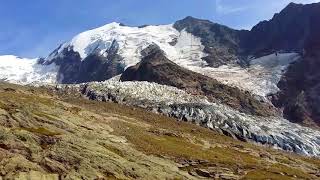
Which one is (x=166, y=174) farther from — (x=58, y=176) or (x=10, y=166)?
(x=10, y=166)

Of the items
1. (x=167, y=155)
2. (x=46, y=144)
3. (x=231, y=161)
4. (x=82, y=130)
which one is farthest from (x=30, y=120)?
(x=231, y=161)

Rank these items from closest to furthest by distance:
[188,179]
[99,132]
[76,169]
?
[76,169]
[188,179]
[99,132]

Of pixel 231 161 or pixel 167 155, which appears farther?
pixel 231 161

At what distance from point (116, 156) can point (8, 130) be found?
2708 centimetres

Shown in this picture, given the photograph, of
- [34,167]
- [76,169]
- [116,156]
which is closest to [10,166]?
[34,167]

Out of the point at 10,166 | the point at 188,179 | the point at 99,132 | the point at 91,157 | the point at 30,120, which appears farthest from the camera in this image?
the point at 99,132

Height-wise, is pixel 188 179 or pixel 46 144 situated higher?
pixel 46 144

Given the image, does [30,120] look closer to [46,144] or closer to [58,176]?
[46,144]

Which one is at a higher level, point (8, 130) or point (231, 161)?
point (8, 130)

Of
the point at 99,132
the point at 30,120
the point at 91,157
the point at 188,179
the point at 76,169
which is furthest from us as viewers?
the point at 99,132

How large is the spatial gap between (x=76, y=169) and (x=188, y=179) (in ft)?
107

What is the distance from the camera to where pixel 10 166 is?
122688 mm

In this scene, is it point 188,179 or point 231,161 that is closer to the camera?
point 188,179

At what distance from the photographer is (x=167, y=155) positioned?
177500mm
